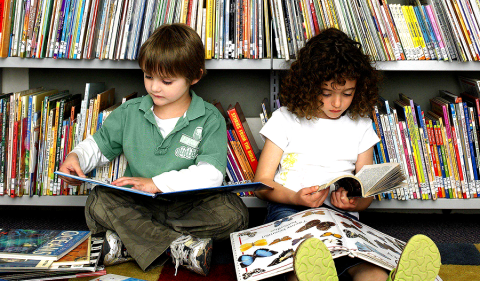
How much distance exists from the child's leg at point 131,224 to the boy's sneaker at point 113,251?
2 cm

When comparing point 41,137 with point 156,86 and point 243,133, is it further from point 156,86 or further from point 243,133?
point 243,133

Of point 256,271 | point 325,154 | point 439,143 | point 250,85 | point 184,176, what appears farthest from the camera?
point 250,85

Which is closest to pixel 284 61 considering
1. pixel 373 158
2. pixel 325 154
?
pixel 325 154

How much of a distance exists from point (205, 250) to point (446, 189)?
2.64 ft

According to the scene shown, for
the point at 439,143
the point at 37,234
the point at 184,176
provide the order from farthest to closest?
the point at 439,143 → the point at 184,176 → the point at 37,234

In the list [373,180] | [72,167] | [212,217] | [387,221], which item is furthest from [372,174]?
[72,167]

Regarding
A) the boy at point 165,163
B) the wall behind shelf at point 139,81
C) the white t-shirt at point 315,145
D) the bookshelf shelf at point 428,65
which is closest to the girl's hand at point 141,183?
the boy at point 165,163

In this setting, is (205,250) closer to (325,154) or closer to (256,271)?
(256,271)

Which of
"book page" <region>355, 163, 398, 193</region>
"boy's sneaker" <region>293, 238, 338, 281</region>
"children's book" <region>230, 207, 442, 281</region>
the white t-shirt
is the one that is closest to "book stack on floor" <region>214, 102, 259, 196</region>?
the white t-shirt

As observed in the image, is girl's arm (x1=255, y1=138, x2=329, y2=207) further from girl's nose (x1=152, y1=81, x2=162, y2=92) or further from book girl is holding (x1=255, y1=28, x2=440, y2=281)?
girl's nose (x1=152, y1=81, x2=162, y2=92)

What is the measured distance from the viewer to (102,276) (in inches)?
37.4

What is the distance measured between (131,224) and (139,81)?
2.31 feet

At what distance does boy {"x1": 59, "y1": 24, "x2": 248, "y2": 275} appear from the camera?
1.08m

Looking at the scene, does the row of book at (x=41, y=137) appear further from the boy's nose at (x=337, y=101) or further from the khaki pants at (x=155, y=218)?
the boy's nose at (x=337, y=101)
